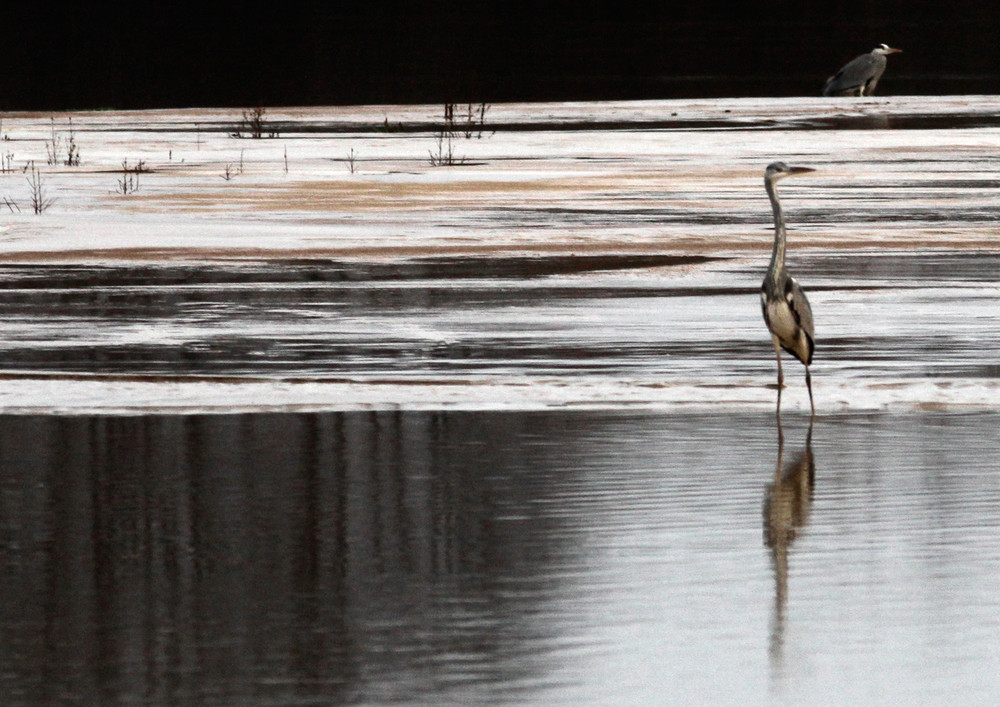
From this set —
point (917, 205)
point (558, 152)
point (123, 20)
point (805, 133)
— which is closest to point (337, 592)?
point (917, 205)

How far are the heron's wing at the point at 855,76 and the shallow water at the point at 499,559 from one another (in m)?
32.8

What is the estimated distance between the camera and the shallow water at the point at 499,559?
6.48 meters

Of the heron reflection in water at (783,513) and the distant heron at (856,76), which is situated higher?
the distant heron at (856,76)

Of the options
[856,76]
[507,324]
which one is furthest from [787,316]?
[856,76]

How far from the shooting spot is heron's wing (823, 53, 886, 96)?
43.0m

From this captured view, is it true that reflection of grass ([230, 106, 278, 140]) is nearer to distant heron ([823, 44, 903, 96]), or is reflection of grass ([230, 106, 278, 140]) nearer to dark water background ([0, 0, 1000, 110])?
dark water background ([0, 0, 1000, 110])

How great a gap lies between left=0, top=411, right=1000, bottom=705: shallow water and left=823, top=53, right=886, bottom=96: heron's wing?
1292 inches

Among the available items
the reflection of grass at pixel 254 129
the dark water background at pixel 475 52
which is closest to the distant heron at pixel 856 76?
the dark water background at pixel 475 52

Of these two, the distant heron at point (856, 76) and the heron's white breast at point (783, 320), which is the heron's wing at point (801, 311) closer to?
the heron's white breast at point (783, 320)

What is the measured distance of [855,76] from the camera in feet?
141

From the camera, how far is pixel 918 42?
69.3 meters

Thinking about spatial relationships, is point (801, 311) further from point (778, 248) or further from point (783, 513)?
point (783, 513)

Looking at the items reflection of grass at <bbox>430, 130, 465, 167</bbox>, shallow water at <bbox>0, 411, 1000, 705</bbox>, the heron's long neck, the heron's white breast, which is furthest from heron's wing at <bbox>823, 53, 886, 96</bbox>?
shallow water at <bbox>0, 411, 1000, 705</bbox>

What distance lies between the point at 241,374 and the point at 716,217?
10463 mm
